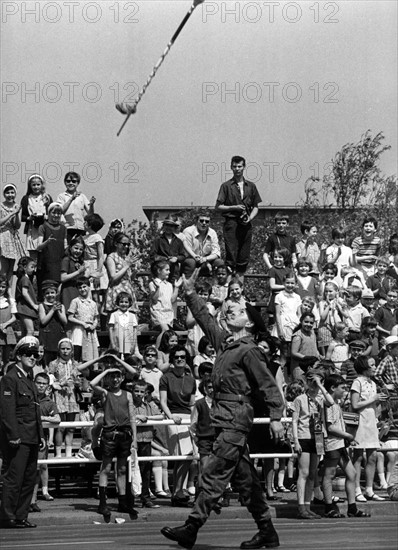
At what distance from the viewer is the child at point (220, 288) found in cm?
1838

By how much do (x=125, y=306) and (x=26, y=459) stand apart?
13.5ft

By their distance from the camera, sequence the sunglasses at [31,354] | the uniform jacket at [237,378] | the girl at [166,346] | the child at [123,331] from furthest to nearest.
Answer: the child at [123,331]
the girl at [166,346]
the sunglasses at [31,354]
the uniform jacket at [237,378]

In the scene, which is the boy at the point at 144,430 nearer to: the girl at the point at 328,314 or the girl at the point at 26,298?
the girl at the point at 26,298

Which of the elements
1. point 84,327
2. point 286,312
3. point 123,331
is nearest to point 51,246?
point 84,327

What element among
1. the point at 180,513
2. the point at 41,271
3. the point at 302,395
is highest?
the point at 41,271

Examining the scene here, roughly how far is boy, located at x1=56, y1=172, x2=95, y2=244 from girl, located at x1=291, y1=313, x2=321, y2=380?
3.54 metres

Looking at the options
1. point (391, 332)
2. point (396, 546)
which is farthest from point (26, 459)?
point (391, 332)

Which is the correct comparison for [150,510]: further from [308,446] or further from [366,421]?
[366,421]

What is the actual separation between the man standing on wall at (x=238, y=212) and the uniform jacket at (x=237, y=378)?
837 centimetres

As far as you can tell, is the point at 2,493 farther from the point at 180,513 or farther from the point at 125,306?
the point at 125,306

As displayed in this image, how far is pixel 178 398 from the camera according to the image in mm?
15430

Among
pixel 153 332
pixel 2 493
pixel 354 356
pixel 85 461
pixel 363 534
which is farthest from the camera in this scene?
pixel 153 332

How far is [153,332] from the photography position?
61.3 feet

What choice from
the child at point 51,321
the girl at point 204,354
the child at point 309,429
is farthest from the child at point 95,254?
the child at point 309,429
